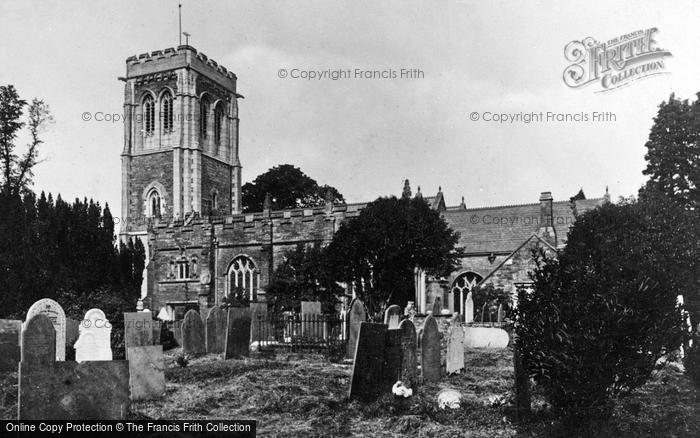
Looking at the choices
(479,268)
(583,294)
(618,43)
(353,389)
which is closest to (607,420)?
(583,294)

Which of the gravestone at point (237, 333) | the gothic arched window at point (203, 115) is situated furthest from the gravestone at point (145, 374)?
the gothic arched window at point (203, 115)

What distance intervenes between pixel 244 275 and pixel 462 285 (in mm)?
10479

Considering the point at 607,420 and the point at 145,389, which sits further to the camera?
the point at 145,389

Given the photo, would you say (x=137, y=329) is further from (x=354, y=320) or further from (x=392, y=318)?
(x=392, y=318)

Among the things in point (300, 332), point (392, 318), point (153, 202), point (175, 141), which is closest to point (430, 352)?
point (392, 318)

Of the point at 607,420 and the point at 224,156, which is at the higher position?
the point at 224,156

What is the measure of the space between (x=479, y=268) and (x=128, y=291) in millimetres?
15575

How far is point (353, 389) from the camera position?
28.2 feet

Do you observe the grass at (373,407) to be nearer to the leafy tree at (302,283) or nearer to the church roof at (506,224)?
the leafy tree at (302,283)

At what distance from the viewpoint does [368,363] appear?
8.89m

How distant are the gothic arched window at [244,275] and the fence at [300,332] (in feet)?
40.5

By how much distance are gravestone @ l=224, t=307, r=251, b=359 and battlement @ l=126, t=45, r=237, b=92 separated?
95.2 feet

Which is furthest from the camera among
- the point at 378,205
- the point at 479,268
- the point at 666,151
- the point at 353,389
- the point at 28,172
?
the point at 479,268

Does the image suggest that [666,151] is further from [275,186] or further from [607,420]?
[275,186]
